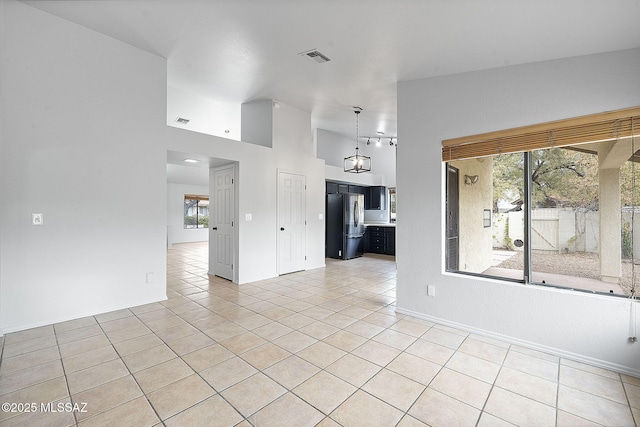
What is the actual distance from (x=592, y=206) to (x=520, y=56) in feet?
5.02

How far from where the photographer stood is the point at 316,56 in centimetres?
341

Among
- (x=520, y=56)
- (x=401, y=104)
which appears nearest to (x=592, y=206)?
(x=520, y=56)

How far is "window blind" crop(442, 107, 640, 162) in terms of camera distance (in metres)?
2.31

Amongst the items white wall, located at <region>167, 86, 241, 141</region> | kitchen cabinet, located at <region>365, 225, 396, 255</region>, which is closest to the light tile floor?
white wall, located at <region>167, 86, 241, 141</region>

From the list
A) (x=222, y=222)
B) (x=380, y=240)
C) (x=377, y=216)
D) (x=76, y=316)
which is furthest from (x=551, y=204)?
(x=377, y=216)

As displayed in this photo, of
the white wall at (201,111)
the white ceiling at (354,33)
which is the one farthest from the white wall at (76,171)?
the white wall at (201,111)

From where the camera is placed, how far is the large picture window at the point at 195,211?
1232 centimetres

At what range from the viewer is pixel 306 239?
19.6 ft

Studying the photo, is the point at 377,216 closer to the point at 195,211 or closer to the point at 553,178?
the point at 553,178

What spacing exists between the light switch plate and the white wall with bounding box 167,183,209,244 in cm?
872

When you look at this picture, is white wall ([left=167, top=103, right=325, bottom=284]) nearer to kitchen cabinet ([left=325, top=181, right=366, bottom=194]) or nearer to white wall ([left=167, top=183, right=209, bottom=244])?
kitchen cabinet ([left=325, top=181, right=366, bottom=194])

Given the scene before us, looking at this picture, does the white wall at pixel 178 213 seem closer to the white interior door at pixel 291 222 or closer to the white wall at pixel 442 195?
the white interior door at pixel 291 222

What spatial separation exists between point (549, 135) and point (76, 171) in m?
4.88

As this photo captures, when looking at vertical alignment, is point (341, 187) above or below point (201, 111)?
below
